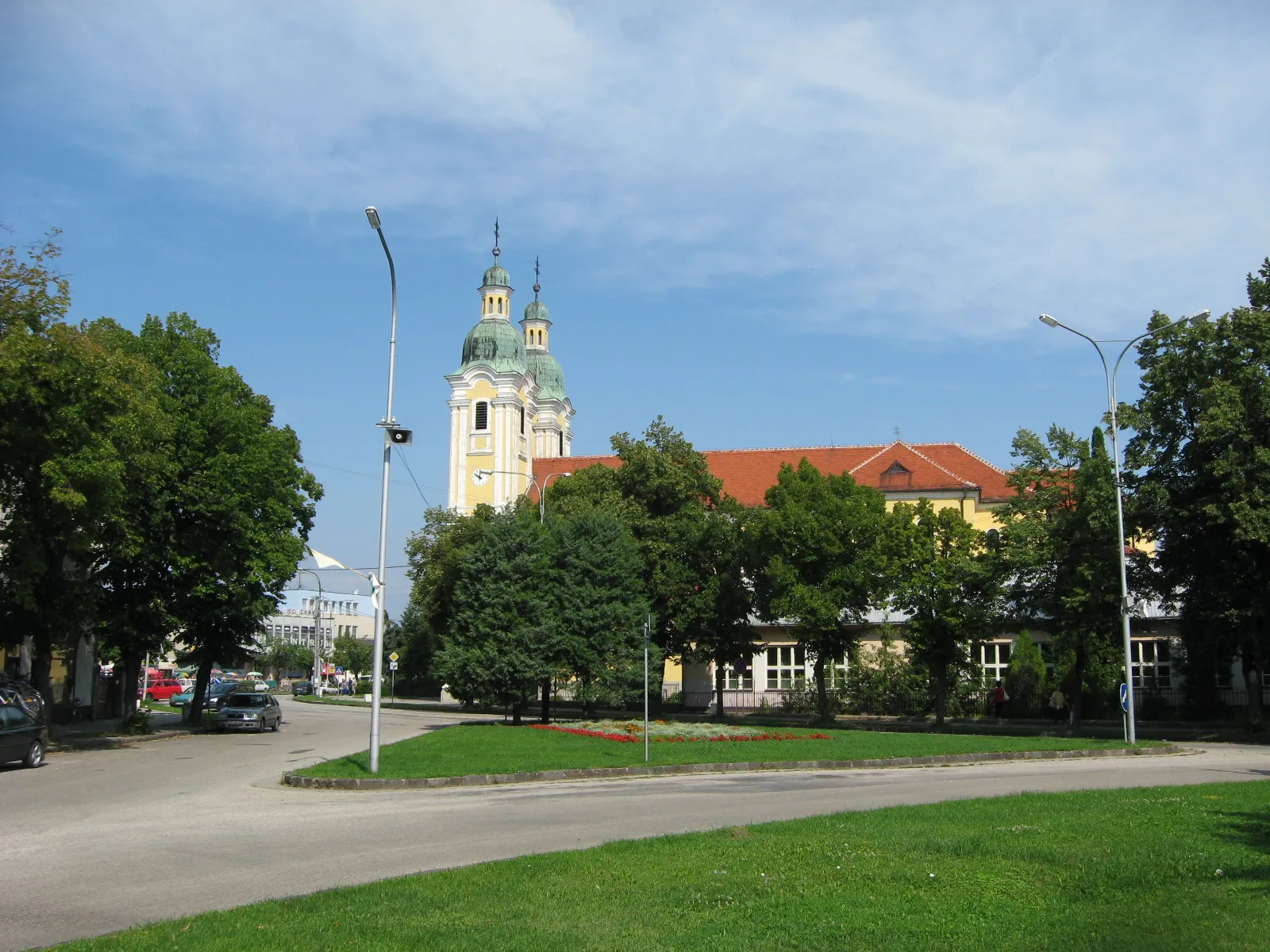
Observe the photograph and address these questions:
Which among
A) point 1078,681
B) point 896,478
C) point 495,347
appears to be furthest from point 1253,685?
point 495,347

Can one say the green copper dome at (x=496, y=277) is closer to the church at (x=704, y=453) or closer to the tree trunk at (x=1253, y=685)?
the church at (x=704, y=453)

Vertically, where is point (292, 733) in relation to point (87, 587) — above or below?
below

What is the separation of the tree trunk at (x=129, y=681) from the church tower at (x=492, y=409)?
32132 millimetres

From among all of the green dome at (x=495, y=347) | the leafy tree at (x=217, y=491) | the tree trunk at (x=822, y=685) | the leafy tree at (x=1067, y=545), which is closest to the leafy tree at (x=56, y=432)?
the leafy tree at (x=217, y=491)

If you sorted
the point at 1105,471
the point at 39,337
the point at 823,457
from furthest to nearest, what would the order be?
1. the point at 823,457
2. the point at 1105,471
3. the point at 39,337

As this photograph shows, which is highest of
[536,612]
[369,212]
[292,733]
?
[369,212]

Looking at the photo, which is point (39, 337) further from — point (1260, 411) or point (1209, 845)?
point (1260, 411)

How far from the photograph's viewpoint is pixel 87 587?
99.6ft

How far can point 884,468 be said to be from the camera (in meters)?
60.2

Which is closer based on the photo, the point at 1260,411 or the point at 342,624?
the point at 1260,411

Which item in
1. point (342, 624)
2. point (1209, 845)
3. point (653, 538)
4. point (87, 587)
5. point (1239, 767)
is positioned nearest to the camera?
point (1209, 845)

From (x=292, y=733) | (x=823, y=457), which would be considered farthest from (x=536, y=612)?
(x=823, y=457)

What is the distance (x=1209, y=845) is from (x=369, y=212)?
52.3 ft

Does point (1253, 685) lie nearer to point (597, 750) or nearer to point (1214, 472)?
point (1214, 472)
